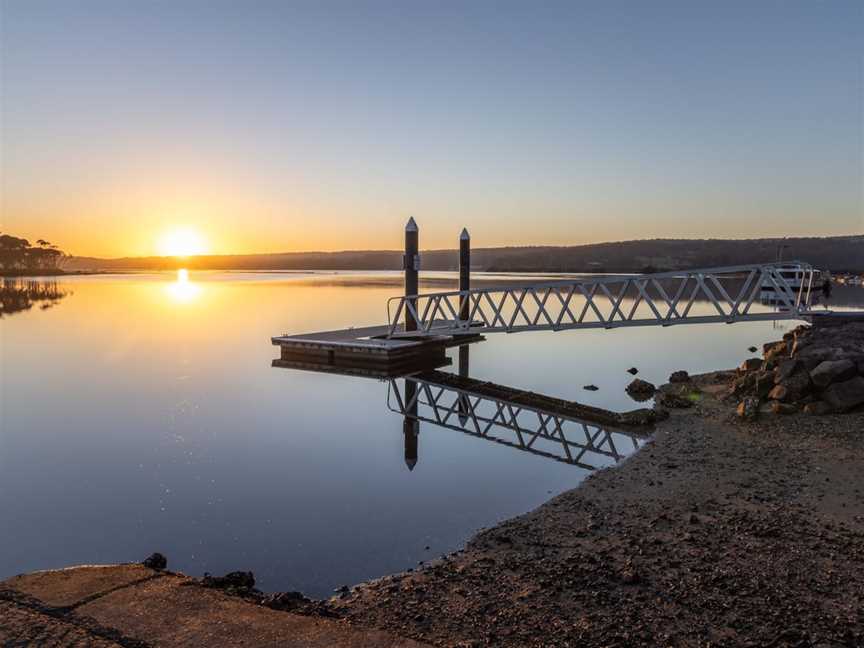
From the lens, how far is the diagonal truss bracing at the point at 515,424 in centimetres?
1113

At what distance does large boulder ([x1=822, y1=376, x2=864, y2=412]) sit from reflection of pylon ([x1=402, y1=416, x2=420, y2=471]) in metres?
8.56

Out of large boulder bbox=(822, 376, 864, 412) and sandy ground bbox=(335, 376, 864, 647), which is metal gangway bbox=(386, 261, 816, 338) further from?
sandy ground bbox=(335, 376, 864, 647)

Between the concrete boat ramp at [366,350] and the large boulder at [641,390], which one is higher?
the concrete boat ramp at [366,350]

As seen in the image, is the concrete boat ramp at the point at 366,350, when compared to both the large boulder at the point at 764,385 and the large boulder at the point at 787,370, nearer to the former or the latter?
the large boulder at the point at 764,385

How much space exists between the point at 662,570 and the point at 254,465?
23.2ft

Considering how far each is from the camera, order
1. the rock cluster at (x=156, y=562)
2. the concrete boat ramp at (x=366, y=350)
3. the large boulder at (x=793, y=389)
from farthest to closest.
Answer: the concrete boat ramp at (x=366, y=350)
the large boulder at (x=793, y=389)
the rock cluster at (x=156, y=562)

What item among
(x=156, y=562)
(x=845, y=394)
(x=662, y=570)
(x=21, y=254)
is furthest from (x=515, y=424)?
(x=21, y=254)

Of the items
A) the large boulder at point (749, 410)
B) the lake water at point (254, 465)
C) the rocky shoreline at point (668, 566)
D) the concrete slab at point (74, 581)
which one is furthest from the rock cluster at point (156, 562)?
the large boulder at point (749, 410)

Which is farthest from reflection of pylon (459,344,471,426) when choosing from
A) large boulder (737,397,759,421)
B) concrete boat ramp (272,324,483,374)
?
large boulder (737,397,759,421)

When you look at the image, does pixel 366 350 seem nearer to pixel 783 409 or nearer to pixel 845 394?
pixel 783 409

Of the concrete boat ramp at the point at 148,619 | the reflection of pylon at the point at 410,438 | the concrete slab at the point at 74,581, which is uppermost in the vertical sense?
the concrete boat ramp at the point at 148,619

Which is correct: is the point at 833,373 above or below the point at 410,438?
above

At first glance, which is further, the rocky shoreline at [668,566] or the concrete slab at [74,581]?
the concrete slab at [74,581]

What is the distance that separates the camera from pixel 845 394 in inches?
472
